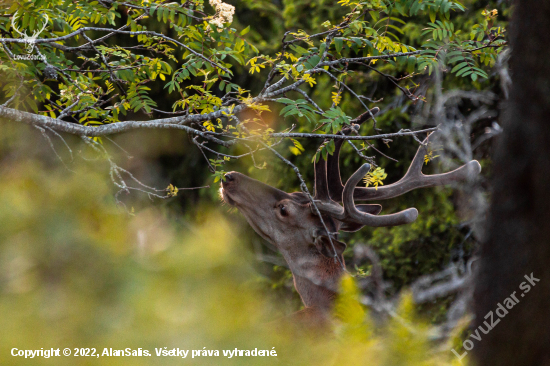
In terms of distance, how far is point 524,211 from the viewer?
45.4 inches

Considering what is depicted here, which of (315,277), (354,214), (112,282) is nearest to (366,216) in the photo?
(354,214)

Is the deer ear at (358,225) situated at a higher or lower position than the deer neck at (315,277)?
higher

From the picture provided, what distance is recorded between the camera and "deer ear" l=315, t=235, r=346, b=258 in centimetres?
418

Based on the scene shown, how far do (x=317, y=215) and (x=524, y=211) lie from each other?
333 centimetres

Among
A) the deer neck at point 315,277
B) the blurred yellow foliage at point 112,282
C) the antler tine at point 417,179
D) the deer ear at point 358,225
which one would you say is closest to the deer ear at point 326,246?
the deer neck at point 315,277

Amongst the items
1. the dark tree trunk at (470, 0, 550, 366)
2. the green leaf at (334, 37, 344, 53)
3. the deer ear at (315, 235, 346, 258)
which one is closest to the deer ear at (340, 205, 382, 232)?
the deer ear at (315, 235, 346, 258)

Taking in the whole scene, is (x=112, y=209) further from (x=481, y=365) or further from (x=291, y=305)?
(x=291, y=305)

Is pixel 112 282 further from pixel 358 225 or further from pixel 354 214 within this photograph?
pixel 358 225

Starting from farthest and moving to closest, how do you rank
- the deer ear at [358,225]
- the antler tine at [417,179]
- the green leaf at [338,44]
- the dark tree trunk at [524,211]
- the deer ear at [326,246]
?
the deer ear at [358,225], the antler tine at [417,179], the deer ear at [326,246], the green leaf at [338,44], the dark tree trunk at [524,211]

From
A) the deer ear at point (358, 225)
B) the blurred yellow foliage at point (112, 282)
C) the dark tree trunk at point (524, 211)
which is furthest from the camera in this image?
the deer ear at point (358, 225)

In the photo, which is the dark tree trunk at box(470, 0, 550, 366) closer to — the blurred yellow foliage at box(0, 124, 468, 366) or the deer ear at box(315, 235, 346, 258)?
the blurred yellow foliage at box(0, 124, 468, 366)

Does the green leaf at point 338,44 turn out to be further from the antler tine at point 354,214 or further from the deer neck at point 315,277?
the deer neck at point 315,277

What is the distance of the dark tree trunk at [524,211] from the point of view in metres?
1.14

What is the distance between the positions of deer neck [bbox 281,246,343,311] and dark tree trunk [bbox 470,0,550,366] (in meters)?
2.91
